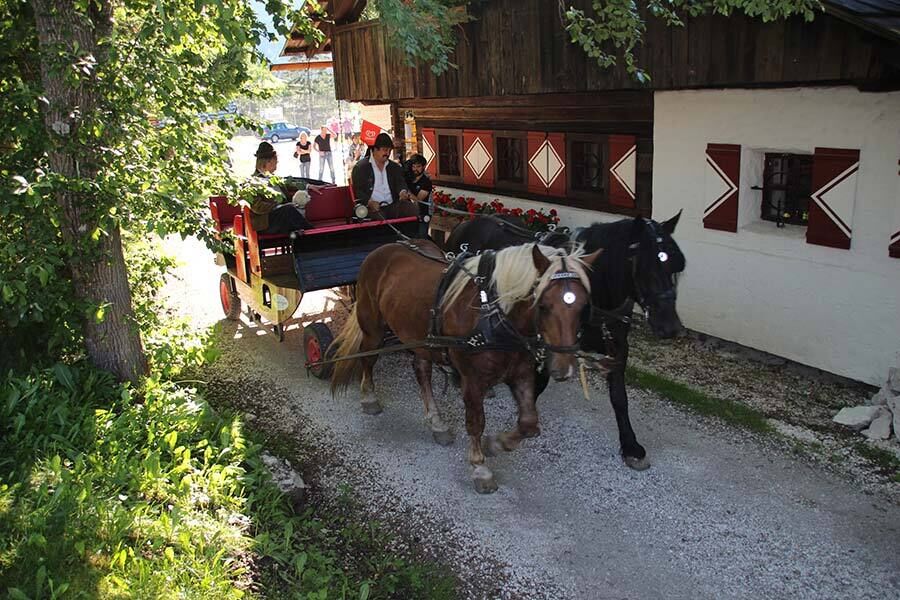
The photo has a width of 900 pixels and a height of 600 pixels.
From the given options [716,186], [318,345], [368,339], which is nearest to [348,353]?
[368,339]

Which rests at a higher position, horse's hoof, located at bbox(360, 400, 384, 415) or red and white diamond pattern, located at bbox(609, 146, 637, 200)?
Answer: red and white diamond pattern, located at bbox(609, 146, 637, 200)

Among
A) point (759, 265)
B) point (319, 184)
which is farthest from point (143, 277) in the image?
point (759, 265)

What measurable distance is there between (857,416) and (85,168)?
258 inches

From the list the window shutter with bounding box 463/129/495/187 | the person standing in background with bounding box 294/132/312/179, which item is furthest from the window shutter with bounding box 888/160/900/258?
the person standing in background with bounding box 294/132/312/179

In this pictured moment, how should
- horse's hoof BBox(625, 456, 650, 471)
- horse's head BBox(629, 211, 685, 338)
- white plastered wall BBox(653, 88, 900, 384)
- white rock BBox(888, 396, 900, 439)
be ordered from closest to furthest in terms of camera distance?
horse's head BBox(629, 211, 685, 338), horse's hoof BBox(625, 456, 650, 471), white rock BBox(888, 396, 900, 439), white plastered wall BBox(653, 88, 900, 384)

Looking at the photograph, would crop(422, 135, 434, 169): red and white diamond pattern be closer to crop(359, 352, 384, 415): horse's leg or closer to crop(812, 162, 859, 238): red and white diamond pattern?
crop(359, 352, 384, 415): horse's leg

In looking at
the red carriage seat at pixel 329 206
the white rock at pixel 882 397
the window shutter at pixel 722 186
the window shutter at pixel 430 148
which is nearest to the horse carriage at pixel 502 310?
the red carriage seat at pixel 329 206

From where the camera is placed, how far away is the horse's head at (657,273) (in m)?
4.95

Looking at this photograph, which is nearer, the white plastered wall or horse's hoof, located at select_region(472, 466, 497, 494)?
horse's hoof, located at select_region(472, 466, 497, 494)

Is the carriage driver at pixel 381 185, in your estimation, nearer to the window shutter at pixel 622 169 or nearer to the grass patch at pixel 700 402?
the window shutter at pixel 622 169

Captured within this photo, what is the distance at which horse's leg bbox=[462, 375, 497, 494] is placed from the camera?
5.19 m

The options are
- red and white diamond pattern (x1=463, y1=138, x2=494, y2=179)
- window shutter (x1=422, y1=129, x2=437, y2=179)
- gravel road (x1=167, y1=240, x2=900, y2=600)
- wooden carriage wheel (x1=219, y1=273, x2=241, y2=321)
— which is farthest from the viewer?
window shutter (x1=422, y1=129, x2=437, y2=179)

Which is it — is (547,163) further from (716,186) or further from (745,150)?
(745,150)

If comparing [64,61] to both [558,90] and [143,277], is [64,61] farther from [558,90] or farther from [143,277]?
[558,90]
